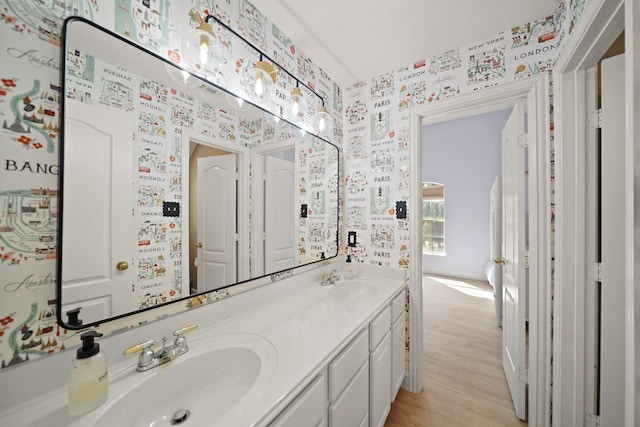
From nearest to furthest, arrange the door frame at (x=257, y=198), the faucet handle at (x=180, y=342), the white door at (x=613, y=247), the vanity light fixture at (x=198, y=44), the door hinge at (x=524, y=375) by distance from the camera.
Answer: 1. the faucet handle at (x=180, y=342)
2. the vanity light fixture at (x=198, y=44)
3. the white door at (x=613, y=247)
4. the door frame at (x=257, y=198)
5. the door hinge at (x=524, y=375)

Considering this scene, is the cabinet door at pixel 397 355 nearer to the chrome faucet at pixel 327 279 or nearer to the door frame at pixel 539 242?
the chrome faucet at pixel 327 279

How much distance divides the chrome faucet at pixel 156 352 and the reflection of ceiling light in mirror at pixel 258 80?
120 centimetres

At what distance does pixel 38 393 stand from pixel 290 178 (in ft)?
4.49

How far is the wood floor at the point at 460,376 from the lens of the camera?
159 cm

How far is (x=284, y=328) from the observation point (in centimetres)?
108

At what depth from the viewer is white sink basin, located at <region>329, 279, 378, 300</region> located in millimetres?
1753

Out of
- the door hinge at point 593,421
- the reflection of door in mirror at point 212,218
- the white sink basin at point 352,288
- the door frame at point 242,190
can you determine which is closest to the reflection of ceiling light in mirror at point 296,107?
the door frame at point 242,190

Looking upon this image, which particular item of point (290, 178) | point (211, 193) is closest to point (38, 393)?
point (211, 193)

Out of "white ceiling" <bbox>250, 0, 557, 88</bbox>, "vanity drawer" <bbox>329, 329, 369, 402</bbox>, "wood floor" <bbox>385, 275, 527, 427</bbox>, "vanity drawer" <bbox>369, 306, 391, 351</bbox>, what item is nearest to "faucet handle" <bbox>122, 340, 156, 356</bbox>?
"vanity drawer" <bbox>329, 329, 369, 402</bbox>

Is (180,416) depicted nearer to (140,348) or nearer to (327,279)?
(140,348)

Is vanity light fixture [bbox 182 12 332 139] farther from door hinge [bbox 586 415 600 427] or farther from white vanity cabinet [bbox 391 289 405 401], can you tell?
door hinge [bbox 586 415 600 427]

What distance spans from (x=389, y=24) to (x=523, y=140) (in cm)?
116

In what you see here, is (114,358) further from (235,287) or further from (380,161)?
(380,161)

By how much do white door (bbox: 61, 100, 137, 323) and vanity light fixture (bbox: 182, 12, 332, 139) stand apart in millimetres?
457
